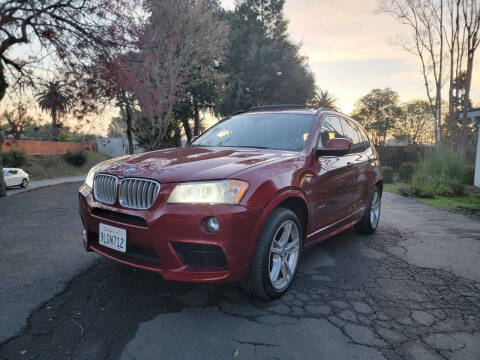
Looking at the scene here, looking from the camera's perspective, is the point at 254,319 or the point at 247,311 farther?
the point at 247,311

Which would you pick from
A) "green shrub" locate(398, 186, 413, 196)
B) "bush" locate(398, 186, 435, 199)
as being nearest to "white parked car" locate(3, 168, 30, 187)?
"green shrub" locate(398, 186, 413, 196)

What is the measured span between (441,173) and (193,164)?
11.5 meters

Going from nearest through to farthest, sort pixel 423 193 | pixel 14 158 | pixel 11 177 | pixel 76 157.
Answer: pixel 423 193 → pixel 11 177 → pixel 14 158 → pixel 76 157

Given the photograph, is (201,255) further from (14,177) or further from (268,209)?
(14,177)

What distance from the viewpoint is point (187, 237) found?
7.97 ft

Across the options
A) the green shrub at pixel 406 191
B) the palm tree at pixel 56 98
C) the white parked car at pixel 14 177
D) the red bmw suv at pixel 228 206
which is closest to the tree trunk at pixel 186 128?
the white parked car at pixel 14 177

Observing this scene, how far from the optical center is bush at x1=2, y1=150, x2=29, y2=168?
19.9 metres

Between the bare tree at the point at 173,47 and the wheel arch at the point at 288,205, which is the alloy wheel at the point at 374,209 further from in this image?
the bare tree at the point at 173,47

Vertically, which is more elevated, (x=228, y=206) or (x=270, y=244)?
(x=228, y=206)

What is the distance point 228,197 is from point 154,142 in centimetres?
1740

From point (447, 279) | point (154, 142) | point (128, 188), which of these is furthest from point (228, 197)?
Answer: point (154, 142)

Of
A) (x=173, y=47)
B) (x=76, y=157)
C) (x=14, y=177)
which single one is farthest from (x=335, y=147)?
(x=76, y=157)

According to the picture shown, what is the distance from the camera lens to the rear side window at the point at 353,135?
4607 mm

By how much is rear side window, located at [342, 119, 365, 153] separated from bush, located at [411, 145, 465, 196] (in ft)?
23.3
